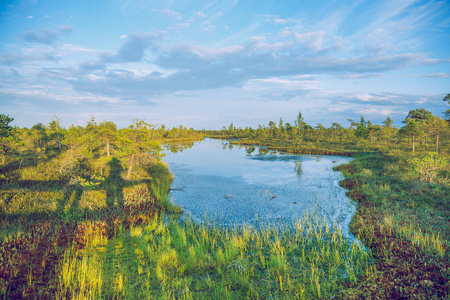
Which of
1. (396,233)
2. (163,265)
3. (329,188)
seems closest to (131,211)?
(163,265)

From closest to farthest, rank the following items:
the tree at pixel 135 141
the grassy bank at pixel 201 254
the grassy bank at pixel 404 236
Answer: the grassy bank at pixel 404 236
the grassy bank at pixel 201 254
the tree at pixel 135 141

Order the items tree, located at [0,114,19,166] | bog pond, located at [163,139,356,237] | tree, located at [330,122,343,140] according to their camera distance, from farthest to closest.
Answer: tree, located at [330,122,343,140] → tree, located at [0,114,19,166] → bog pond, located at [163,139,356,237]

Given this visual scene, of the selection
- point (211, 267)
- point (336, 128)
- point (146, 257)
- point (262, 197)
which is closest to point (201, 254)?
point (211, 267)

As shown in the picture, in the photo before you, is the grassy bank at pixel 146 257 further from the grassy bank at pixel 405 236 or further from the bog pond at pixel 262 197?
the bog pond at pixel 262 197

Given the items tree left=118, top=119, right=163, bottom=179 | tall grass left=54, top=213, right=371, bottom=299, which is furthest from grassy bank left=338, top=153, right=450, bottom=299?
tree left=118, top=119, right=163, bottom=179

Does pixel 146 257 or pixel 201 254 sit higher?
pixel 201 254

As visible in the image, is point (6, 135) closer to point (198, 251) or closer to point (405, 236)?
point (198, 251)

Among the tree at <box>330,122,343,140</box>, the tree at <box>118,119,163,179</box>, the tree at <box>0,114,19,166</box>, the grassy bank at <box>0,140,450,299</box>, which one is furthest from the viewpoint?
the tree at <box>330,122,343,140</box>

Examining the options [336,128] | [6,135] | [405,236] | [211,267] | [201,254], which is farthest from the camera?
[336,128]

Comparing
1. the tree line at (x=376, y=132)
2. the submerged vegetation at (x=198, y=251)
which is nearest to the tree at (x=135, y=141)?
the submerged vegetation at (x=198, y=251)

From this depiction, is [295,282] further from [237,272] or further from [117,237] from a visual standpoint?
[117,237]

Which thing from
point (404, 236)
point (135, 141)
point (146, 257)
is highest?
point (135, 141)

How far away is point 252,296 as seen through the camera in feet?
22.1

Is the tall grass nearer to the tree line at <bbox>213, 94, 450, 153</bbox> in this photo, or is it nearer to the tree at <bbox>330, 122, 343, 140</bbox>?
the tree line at <bbox>213, 94, 450, 153</bbox>
